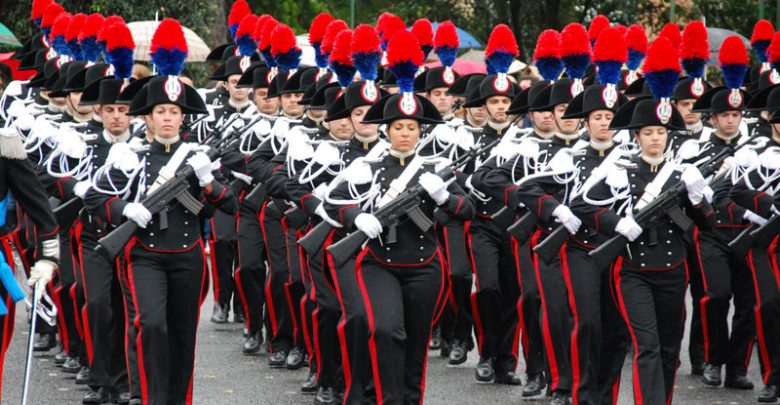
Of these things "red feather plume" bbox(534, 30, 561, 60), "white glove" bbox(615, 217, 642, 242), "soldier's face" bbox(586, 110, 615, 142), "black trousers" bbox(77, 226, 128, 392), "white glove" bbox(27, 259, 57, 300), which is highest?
"red feather plume" bbox(534, 30, 561, 60)

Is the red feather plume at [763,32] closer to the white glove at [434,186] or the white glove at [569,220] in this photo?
the white glove at [569,220]

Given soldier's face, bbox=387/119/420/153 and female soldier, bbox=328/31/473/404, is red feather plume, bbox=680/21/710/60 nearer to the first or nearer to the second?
female soldier, bbox=328/31/473/404

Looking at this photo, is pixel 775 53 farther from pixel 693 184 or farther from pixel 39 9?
pixel 39 9

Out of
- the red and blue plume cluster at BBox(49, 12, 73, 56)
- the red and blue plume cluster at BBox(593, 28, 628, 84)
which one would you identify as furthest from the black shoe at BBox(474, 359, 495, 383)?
the red and blue plume cluster at BBox(49, 12, 73, 56)

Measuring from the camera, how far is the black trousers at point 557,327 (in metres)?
9.95

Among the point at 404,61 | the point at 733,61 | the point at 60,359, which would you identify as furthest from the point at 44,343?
the point at 733,61

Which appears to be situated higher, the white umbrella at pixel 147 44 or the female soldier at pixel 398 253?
the white umbrella at pixel 147 44

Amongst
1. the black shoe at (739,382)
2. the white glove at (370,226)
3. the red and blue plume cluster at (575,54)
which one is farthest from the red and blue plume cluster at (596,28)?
the white glove at (370,226)

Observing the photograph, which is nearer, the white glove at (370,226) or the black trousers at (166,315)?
the white glove at (370,226)

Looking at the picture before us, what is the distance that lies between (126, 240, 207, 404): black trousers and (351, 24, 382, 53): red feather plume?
166 cm

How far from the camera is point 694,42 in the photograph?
11086 millimetres

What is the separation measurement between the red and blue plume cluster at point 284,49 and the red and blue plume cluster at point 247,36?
1224mm

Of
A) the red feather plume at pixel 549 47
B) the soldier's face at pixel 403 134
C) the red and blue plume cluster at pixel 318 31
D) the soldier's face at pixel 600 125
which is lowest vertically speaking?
the soldier's face at pixel 403 134

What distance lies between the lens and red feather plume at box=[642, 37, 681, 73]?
9352mm
